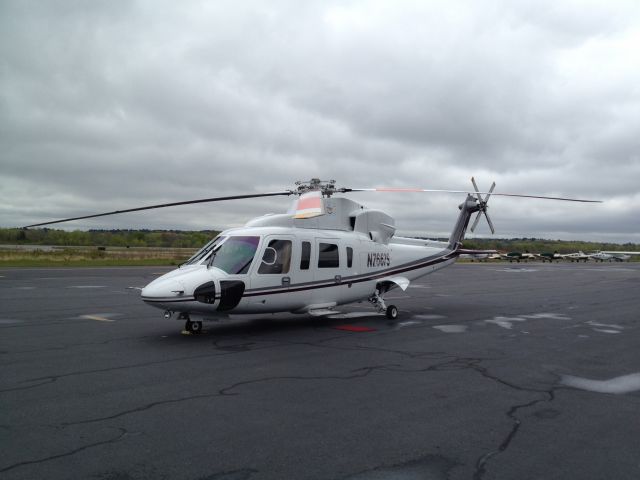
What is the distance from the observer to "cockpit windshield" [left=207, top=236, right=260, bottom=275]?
12.3m

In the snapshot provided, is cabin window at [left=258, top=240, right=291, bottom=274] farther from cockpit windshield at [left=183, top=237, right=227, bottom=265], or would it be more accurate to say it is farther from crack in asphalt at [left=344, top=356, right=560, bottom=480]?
crack in asphalt at [left=344, top=356, right=560, bottom=480]

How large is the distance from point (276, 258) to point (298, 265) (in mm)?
760

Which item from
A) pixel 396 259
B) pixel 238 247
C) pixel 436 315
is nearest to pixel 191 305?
pixel 238 247

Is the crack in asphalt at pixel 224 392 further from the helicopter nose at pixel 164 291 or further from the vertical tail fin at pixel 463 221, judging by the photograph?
the vertical tail fin at pixel 463 221

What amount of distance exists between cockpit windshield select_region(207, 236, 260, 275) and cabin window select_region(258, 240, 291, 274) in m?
0.34

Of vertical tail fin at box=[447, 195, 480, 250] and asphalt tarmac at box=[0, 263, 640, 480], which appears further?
vertical tail fin at box=[447, 195, 480, 250]

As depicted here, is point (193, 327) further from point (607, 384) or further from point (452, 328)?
point (607, 384)

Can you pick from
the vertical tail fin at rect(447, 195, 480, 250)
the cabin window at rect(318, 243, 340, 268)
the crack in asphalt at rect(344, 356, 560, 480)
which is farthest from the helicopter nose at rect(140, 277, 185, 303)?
the vertical tail fin at rect(447, 195, 480, 250)

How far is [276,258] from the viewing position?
13.1 meters

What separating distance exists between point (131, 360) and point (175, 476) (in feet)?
17.2

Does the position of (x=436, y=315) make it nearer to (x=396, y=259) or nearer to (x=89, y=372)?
(x=396, y=259)

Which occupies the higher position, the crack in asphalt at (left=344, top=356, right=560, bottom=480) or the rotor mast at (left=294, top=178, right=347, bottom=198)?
the rotor mast at (left=294, top=178, right=347, bottom=198)

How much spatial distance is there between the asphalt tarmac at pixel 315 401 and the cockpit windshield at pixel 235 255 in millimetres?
1623

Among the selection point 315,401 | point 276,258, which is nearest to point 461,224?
point 276,258
